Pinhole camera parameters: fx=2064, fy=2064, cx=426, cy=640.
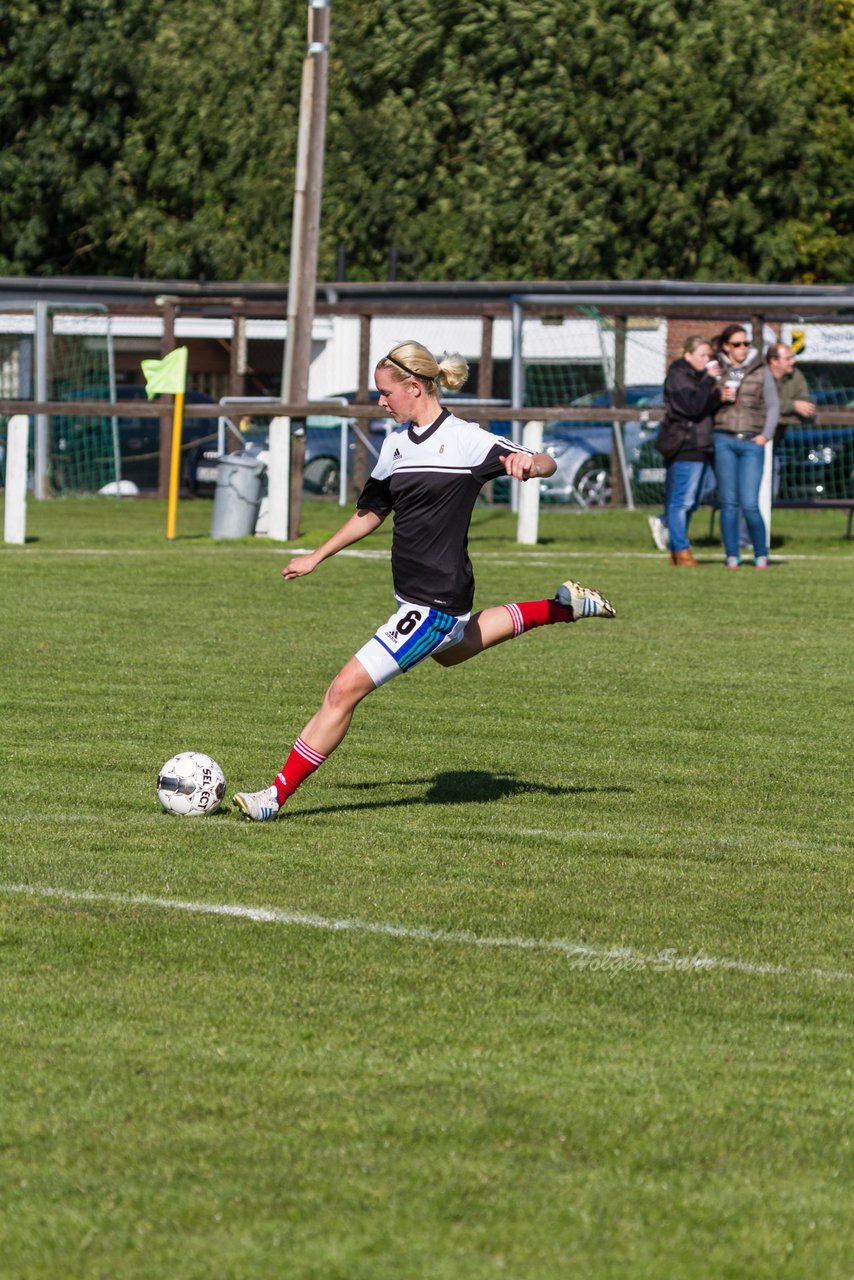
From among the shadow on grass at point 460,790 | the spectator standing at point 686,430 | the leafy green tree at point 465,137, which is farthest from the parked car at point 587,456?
the shadow on grass at point 460,790

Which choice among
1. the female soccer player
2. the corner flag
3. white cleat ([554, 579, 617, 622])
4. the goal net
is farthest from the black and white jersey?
the goal net

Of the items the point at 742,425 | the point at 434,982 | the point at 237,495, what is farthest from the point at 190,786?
the point at 237,495

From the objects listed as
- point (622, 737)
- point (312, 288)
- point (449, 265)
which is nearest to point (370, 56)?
point (449, 265)

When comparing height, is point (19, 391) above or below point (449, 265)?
below

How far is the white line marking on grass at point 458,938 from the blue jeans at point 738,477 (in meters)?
12.7

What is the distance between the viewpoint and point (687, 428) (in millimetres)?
19016

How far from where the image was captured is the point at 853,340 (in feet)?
93.7

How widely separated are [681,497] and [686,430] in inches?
24.5

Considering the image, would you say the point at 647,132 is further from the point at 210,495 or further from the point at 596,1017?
the point at 596,1017

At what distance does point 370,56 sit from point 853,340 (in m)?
18.0

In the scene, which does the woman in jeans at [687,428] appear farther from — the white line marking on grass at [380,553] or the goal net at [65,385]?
the goal net at [65,385]

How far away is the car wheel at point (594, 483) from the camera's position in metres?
29.0

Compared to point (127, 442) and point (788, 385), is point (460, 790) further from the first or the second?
point (127, 442)

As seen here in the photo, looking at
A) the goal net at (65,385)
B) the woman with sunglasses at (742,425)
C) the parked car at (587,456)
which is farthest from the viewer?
the goal net at (65,385)
